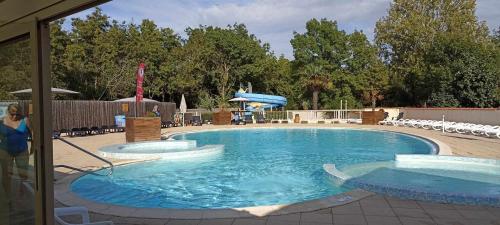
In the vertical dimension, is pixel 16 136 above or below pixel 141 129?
above

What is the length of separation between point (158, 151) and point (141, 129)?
190 cm

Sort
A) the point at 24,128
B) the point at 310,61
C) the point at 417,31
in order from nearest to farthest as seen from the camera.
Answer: the point at 24,128
the point at 417,31
the point at 310,61

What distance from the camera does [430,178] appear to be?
780cm

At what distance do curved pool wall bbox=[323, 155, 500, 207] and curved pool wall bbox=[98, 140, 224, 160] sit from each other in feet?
13.4

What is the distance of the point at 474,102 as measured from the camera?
24938 mm

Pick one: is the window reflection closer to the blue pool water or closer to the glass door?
the glass door

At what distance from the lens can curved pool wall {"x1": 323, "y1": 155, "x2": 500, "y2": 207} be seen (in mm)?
5519

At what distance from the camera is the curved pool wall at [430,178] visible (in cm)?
552

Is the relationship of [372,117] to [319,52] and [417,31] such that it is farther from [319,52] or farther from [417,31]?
[417,31]

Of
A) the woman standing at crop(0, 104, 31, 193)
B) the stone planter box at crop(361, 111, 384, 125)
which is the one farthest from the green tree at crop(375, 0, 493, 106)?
the woman standing at crop(0, 104, 31, 193)

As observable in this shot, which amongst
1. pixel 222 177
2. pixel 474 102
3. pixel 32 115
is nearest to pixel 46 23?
pixel 32 115

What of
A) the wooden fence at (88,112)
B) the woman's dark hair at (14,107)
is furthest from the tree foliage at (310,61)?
the woman's dark hair at (14,107)

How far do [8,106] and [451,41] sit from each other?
2961 centimetres

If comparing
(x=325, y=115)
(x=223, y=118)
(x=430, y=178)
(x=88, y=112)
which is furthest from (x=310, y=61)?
(x=430, y=178)
